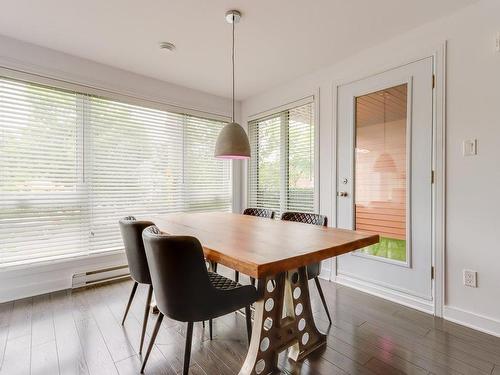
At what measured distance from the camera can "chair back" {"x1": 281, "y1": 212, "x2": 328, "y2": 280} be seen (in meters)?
2.05

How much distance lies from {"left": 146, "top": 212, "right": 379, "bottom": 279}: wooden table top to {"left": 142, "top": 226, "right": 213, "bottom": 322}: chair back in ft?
0.37

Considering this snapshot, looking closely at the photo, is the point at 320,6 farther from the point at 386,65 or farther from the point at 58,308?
the point at 58,308

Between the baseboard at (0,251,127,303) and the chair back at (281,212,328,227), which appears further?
the baseboard at (0,251,127,303)

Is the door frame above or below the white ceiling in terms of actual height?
below

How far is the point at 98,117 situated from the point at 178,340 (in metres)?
2.55

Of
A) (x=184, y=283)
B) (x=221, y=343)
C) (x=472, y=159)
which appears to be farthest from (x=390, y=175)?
(x=184, y=283)

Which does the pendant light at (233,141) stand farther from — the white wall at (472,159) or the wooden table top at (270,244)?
the white wall at (472,159)

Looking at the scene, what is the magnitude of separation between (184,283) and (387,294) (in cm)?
221

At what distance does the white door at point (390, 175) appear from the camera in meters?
2.36

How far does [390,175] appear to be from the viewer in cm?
263

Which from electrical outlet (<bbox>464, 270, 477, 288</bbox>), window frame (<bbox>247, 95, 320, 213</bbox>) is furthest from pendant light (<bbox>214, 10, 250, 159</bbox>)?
electrical outlet (<bbox>464, 270, 477, 288</bbox>)

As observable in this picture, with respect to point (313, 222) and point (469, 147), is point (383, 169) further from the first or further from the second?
point (313, 222)

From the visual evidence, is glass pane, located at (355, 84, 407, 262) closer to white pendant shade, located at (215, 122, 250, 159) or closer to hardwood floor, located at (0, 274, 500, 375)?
hardwood floor, located at (0, 274, 500, 375)

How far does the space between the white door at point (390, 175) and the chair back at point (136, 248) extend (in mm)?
2132
